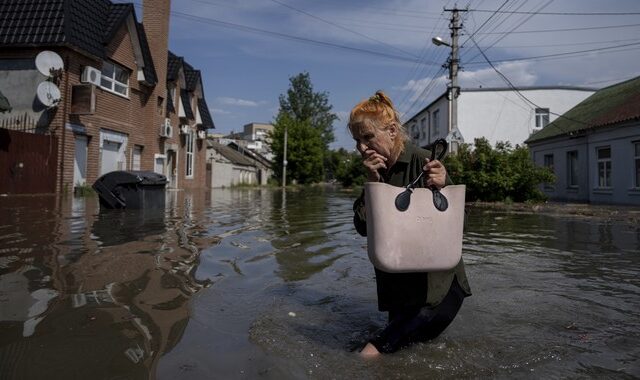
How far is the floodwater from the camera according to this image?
2506 millimetres

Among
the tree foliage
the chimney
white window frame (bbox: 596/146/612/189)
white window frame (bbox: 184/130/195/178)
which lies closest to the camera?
the tree foliage

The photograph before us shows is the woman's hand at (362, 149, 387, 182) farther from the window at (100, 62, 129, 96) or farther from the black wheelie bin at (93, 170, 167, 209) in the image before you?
the window at (100, 62, 129, 96)

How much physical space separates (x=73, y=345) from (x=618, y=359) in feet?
9.91

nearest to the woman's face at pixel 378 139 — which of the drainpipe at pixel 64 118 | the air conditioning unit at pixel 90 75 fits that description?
the drainpipe at pixel 64 118

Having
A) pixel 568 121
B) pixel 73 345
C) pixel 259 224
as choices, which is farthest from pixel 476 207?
pixel 73 345

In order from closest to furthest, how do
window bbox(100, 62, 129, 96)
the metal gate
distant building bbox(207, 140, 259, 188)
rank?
A: the metal gate → window bbox(100, 62, 129, 96) → distant building bbox(207, 140, 259, 188)

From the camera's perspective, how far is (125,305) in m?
3.51

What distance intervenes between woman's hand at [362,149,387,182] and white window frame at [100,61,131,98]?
62.4 feet

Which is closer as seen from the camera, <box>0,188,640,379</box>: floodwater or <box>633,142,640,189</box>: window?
<box>0,188,640,379</box>: floodwater

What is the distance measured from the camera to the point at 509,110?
34.5 metres

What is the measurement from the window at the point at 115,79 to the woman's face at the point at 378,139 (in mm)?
19164

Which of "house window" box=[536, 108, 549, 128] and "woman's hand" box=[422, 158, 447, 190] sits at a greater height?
"house window" box=[536, 108, 549, 128]

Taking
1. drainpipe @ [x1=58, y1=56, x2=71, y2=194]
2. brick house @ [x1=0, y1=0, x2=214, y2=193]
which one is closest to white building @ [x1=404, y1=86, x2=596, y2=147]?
brick house @ [x1=0, y1=0, x2=214, y2=193]

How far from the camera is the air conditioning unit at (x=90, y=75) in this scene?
17.2 metres
